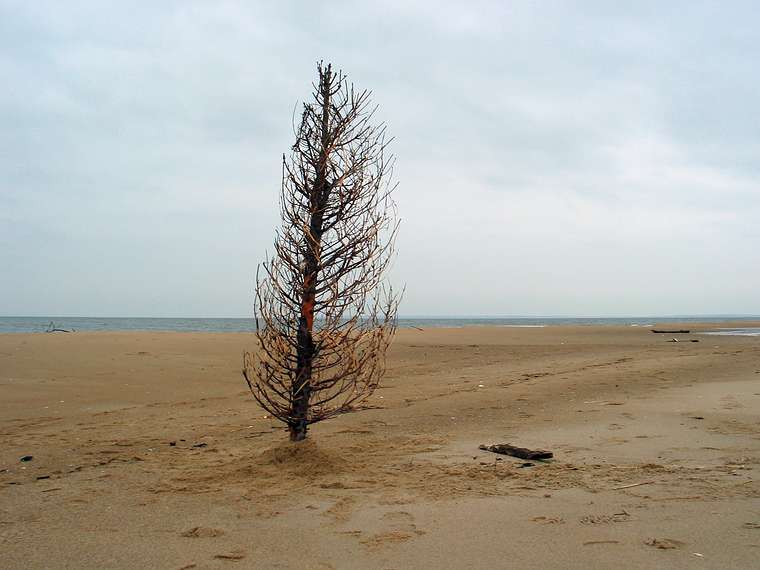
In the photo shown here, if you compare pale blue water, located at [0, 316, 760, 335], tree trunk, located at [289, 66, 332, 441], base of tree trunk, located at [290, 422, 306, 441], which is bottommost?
pale blue water, located at [0, 316, 760, 335]

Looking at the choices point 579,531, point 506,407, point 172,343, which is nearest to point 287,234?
point 579,531

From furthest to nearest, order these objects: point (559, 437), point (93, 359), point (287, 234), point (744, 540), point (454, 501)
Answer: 1. point (93, 359)
2. point (559, 437)
3. point (287, 234)
4. point (454, 501)
5. point (744, 540)

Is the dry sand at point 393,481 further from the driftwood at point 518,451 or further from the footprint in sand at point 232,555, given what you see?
the driftwood at point 518,451

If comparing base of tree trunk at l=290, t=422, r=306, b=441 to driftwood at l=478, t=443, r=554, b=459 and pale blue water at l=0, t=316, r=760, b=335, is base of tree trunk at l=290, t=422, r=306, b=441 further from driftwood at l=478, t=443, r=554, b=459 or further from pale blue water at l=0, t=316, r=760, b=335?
pale blue water at l=0, t=316, r=760, b=335

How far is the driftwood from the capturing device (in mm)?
5877

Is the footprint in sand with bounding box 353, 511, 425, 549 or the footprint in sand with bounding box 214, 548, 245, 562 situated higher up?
the footprint in sand with bounding box 353, 511, 425, 549

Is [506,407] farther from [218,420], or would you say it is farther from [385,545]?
[385,545]

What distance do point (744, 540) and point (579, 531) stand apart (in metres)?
0.93

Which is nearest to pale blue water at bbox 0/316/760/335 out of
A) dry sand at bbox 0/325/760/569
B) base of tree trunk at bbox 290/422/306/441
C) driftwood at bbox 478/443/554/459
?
dry sand at bbox 0/325/760/569

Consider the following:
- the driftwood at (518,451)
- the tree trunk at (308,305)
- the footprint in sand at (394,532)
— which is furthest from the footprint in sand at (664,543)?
the tree trunk at (308,305)

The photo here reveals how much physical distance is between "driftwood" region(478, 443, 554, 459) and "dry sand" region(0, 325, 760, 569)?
0.21 metres

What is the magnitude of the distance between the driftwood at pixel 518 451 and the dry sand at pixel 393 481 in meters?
0.21

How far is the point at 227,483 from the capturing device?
5.31 meters

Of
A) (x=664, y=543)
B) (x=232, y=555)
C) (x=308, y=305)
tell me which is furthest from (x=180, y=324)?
(x=664, y=543)
